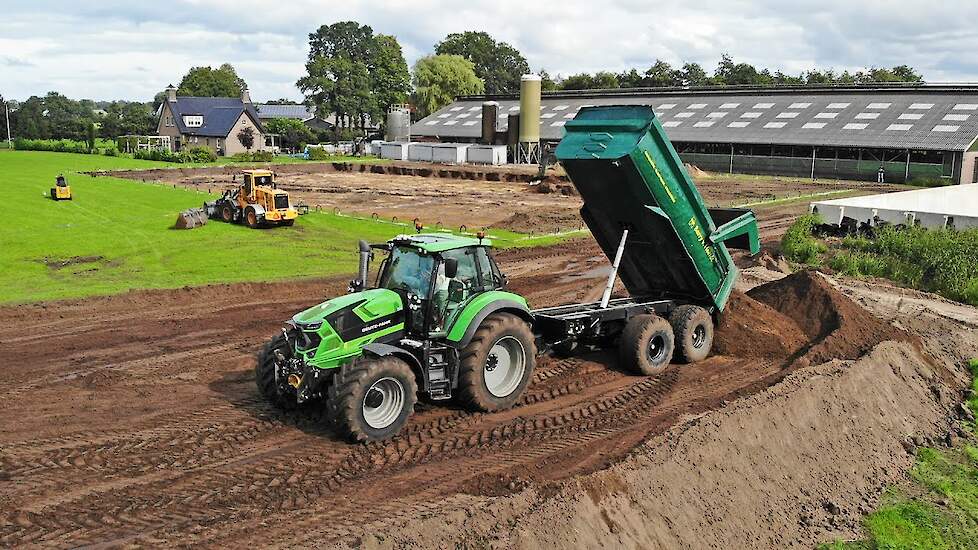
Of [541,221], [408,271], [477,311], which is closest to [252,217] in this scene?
[541,221]

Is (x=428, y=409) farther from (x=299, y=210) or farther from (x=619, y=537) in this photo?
(x=299, y=210)

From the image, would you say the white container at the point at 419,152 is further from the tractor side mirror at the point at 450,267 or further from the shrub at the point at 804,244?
the tractor side mirror at the point at 450,267

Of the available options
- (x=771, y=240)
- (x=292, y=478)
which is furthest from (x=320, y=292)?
(x=771, y=240)

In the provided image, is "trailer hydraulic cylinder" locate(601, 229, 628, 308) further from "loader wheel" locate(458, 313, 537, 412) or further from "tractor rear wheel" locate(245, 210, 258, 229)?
"tractor rear wheel" locate(245, 210, 258, 229)

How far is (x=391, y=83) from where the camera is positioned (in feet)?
279

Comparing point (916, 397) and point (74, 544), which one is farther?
point (916, 397)

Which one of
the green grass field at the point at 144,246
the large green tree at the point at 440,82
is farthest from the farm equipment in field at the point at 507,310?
the large green tree at the point at 440,82

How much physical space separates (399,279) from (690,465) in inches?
180

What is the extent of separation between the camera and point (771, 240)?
28.7m

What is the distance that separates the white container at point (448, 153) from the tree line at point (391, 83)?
20.1 meters

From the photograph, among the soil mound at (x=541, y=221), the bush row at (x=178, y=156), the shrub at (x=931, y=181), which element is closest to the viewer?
the soil mound at (x=541, y=221)

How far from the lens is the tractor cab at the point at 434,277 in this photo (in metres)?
10.4

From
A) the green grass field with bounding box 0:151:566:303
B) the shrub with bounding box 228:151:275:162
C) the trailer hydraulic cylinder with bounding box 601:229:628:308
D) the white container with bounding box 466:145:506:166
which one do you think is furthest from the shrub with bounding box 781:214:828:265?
the shrub with bounding box 228:151:275:162

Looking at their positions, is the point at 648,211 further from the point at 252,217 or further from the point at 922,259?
the point at 252,217
